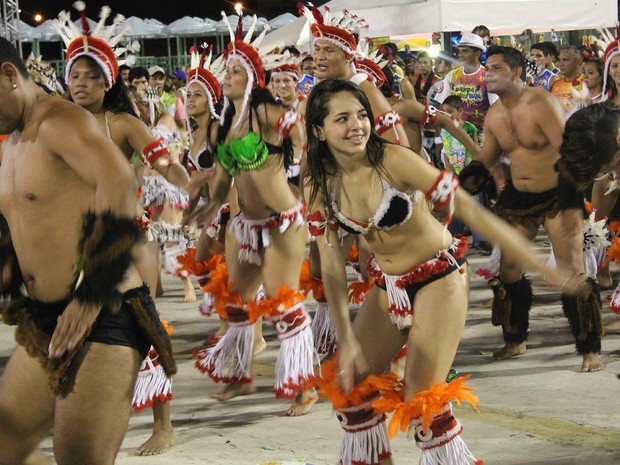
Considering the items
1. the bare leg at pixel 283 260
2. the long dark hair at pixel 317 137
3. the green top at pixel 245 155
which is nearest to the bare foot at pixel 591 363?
the bare leg at pixel 283 260

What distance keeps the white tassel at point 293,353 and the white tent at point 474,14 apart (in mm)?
8076

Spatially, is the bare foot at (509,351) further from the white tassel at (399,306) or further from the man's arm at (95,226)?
the man's arm at (95,226)

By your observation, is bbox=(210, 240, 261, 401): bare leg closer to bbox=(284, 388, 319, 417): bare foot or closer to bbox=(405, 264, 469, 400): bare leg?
bbox=(284, 388, 319, 417): bare foot

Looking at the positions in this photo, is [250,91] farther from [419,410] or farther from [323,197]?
[419,410]

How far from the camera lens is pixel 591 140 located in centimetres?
549

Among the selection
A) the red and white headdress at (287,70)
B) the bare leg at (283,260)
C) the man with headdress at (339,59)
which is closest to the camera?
the bare leg at (283,260)

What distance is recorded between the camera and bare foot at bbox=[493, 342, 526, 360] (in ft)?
22.9

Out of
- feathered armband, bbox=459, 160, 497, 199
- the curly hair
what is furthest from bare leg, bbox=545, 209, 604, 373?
the curly hair

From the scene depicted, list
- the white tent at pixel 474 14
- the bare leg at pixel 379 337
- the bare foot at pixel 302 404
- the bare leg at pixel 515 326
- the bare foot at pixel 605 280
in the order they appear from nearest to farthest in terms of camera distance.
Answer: the bare leg at pixel 379 337 < the bare foot at pixel 302 404 < the bare leg at pixel 515 326 < the bare foot at pixel 605 280 < the white tent at pixel 474 14

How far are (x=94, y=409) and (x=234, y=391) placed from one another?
9.79 feet

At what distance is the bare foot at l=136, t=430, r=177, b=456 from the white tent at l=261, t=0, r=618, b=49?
898 cm

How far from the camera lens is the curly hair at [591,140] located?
541 centimetres

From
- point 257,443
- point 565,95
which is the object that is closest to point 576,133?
point 257,443

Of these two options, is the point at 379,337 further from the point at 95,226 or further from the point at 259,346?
the point at 259,346
